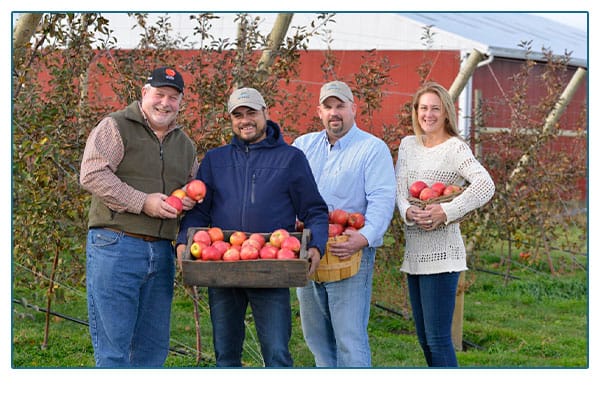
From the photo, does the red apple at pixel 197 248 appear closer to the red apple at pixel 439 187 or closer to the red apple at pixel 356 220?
the red apple at pixel 356 220

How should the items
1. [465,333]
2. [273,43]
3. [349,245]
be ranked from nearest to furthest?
[349,245]
[273,43]
[465,333]

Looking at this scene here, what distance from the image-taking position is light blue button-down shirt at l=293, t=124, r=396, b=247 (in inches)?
156

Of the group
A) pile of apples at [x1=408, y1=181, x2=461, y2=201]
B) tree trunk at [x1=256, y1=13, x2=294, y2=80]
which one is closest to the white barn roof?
tree trunk at [x1=256, y1=13, x2=294, y2=80]

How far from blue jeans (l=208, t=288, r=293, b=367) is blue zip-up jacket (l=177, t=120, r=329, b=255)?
313 millimetres

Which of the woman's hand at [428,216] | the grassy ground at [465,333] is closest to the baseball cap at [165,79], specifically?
the woman's hand at [428,216]

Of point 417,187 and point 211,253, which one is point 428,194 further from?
point 211,253

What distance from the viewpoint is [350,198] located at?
4.05 meters

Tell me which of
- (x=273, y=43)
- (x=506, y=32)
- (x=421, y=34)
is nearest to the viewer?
(x=273, y=43)

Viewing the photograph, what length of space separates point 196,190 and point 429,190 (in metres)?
1.22

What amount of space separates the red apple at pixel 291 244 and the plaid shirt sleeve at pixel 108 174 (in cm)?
71

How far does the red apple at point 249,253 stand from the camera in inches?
142

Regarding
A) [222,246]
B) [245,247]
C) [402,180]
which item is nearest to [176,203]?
[222,246]

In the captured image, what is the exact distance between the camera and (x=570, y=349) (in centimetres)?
594

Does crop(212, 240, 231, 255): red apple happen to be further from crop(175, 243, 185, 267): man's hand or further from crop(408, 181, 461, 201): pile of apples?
crop(408, 181, 461, 201): pile of apples
